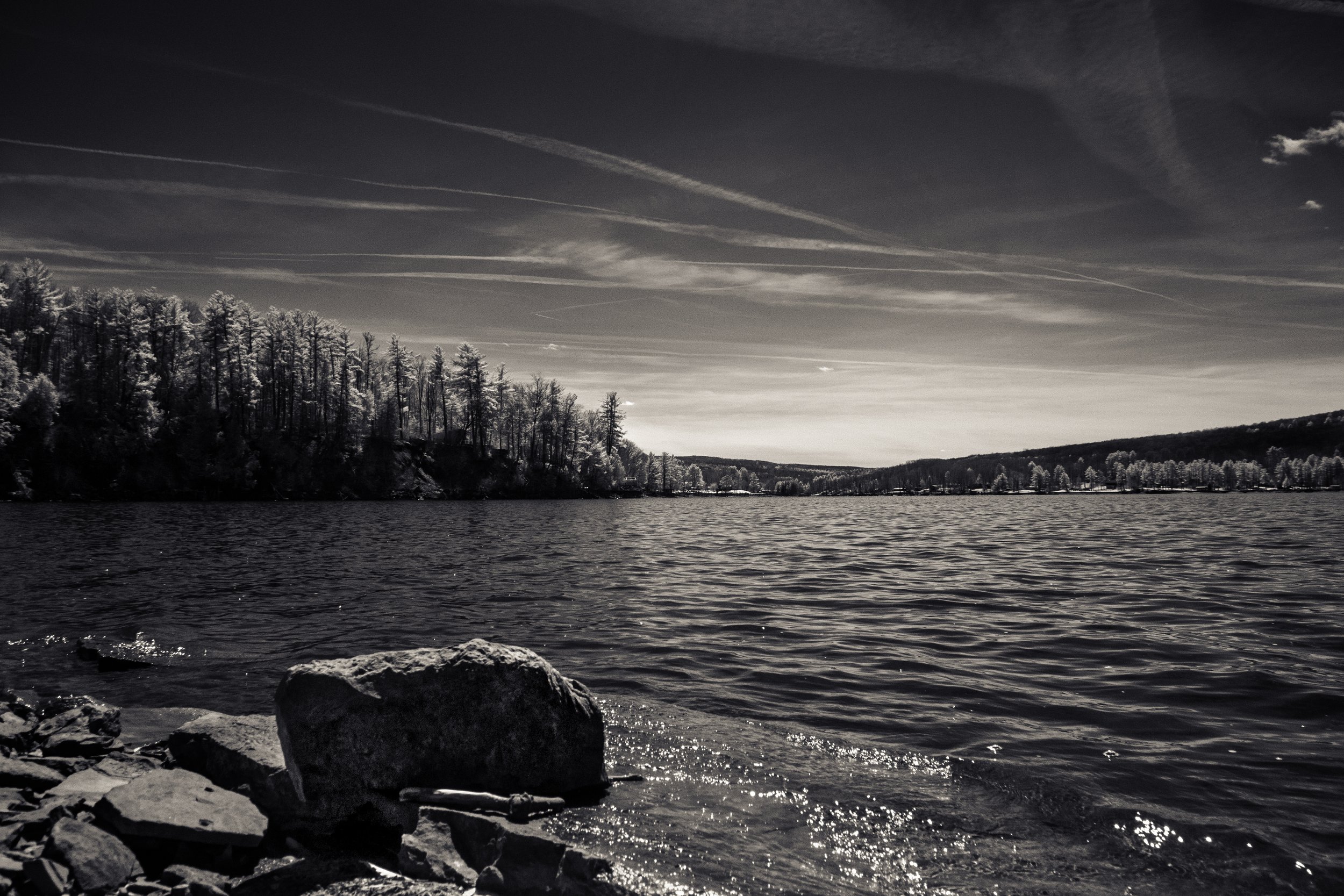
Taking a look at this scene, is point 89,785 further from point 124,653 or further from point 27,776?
point 124,653

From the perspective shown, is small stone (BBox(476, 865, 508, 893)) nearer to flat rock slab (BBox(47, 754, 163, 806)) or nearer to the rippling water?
the rippling water

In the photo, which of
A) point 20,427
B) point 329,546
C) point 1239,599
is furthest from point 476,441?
point 1239,599

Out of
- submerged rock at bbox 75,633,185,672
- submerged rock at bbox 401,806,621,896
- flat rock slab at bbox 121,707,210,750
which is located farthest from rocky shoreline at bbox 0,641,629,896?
submerged rock at bbox 75,633,185,672

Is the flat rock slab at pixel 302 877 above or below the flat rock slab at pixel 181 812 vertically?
below

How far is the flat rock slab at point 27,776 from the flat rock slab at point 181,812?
1.14m

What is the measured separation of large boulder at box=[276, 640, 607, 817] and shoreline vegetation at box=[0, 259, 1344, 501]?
9297 cm

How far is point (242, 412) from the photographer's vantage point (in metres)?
96.4

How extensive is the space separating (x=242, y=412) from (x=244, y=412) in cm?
39

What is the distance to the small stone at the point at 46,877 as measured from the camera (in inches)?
179

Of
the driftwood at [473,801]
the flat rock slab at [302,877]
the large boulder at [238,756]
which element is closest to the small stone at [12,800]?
the large boulder at [238,756]

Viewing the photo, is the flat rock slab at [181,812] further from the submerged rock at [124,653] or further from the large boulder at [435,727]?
the submerged rock at [124,653]

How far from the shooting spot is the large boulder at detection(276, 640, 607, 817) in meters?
6.06

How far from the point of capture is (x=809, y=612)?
16234 mm

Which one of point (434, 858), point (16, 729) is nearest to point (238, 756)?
point (434, 858)
